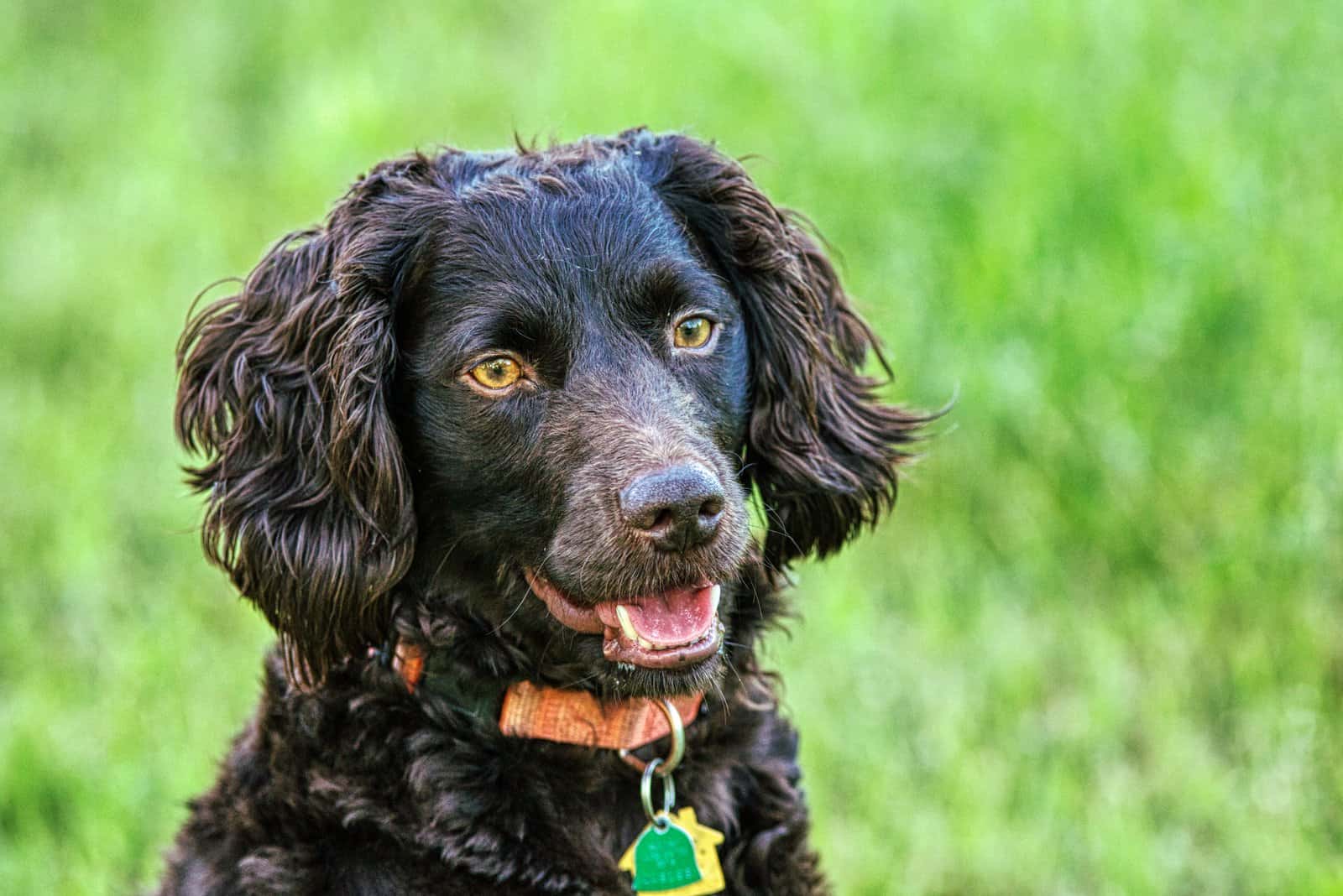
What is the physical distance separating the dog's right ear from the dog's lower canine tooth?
46 centimetres

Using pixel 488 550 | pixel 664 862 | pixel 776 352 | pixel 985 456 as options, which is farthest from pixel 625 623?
pixel 985 456

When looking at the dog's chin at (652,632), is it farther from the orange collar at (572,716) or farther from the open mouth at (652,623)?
the orange collar at (572,716)

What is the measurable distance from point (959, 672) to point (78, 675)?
300 centimetres

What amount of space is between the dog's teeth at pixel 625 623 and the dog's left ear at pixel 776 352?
1.68ft

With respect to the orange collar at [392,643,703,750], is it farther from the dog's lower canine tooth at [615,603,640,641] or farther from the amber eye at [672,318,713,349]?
the amber eye at [672,318,713,349]

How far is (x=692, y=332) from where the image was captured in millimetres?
3455

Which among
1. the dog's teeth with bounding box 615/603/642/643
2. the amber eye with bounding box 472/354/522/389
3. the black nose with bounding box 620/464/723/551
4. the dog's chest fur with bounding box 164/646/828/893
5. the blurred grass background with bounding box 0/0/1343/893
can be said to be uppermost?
the blurred grass background with bounding box 0/0/1343/893

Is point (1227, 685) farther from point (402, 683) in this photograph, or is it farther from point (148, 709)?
point (148, 709)

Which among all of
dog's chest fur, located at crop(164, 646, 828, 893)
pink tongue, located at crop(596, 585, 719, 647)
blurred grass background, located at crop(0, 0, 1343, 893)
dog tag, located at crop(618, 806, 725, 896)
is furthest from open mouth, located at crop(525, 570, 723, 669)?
blurred grass background, located at crop(0, 0, 1343, 893)

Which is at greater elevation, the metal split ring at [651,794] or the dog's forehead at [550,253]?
the dog's forehead at [550,253]

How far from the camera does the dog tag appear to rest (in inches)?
130

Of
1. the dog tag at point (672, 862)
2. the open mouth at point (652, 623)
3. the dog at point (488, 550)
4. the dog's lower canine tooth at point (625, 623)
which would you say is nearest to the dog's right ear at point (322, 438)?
the dog at point (488, 550)

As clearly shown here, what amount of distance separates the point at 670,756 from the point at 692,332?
35.1 inches

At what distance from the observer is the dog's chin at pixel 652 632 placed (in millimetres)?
3158
